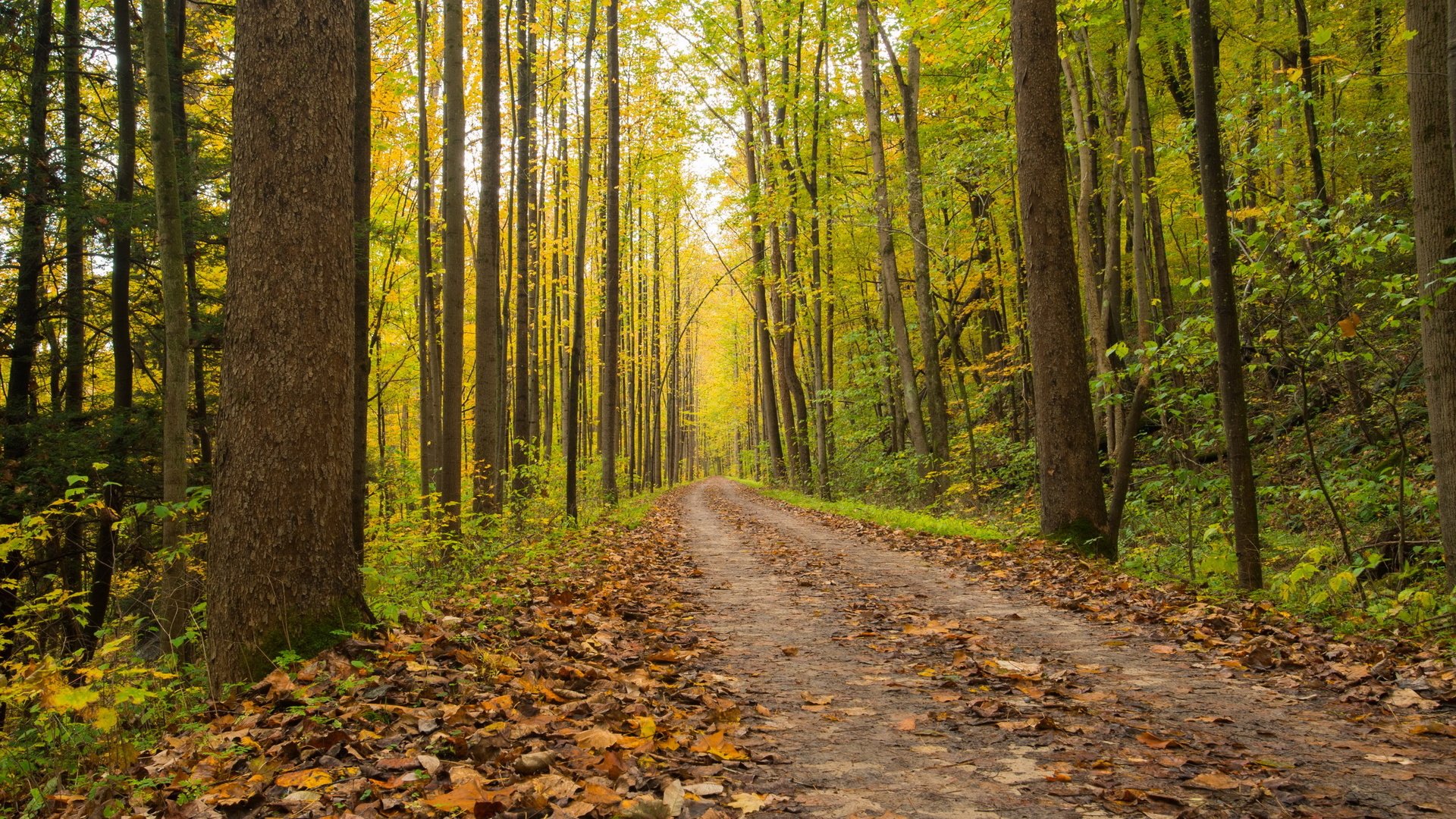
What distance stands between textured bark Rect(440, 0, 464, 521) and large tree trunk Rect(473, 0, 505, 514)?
1.31 ft

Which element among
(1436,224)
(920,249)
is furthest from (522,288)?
(1436,224)

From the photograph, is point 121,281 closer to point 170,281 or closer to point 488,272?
point 170,281

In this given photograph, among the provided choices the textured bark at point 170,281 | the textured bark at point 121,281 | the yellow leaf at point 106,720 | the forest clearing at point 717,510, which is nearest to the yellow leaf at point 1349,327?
the forest clearing at point 717,510

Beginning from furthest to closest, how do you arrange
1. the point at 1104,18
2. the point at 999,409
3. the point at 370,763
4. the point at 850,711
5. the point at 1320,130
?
the point at 999,409 → the point at 1320,130 → the point at 1104,18 → the point at 850,711 → the point at 370,763

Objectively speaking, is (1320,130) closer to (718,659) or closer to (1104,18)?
(1104,18)

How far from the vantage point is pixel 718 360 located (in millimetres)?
59250

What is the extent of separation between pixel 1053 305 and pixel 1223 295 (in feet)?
6.90

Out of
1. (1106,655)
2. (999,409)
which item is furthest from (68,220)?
(999,409)

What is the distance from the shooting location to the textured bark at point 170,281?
810 centimetres

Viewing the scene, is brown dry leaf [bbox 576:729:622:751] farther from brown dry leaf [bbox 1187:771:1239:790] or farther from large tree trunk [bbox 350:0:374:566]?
large tree trunk [bbox 350:0:374:566]

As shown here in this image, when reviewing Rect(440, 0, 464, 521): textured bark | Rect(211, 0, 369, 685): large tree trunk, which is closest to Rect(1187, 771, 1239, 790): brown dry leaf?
Rect(211, 0, 369, 685): large tree trunk

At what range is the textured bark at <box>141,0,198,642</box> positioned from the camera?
8.10 m

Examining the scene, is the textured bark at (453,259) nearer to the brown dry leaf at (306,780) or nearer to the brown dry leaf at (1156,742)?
the brown dry leaf at (306,780)

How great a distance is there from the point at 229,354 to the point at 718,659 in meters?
3.51
